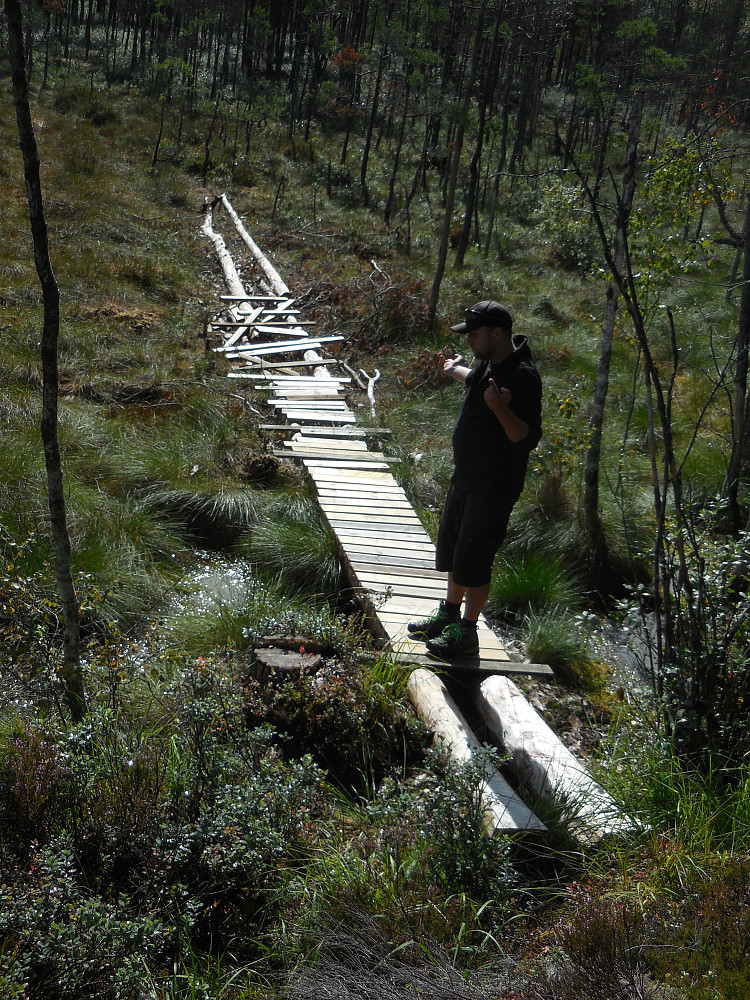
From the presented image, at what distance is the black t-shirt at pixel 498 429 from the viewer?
3.78 meters

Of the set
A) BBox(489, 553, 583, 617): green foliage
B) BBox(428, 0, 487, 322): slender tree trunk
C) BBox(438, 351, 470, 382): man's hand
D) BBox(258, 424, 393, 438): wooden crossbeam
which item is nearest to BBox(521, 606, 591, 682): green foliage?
BBox(489, 553, 583, 617): green foliage

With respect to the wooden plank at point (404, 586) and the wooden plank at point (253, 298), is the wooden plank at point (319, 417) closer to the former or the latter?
the wooden plank at point (404, 586)

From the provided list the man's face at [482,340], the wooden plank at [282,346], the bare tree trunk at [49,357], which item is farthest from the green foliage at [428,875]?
the wooden plank at [282,346]

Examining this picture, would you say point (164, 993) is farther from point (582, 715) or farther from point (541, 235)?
point (541, 235)

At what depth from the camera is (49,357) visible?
3.05 m

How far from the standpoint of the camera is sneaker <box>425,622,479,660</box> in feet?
14.4

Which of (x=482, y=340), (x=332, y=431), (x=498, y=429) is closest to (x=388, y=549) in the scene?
(x=498, y=429)

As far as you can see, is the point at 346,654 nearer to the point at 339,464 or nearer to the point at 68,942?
the point at 68,942

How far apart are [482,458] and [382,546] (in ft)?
6.69

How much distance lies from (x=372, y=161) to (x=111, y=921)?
84.4 ft

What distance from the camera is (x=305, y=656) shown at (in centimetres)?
420

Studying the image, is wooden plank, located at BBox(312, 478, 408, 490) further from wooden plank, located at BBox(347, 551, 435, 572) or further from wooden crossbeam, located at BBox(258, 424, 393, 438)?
wooden crossbeam, located at BBox(258, 424, 393, 438)

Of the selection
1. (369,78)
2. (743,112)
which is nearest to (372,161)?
(369,78)

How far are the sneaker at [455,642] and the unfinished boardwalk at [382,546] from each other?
0.06 m
